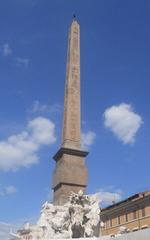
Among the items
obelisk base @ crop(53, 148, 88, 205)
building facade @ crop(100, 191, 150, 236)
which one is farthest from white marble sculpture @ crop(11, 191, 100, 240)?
building facade @ crop(100, 191, 150, 236)

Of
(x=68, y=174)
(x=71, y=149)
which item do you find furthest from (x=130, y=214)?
(x=68, y=174)

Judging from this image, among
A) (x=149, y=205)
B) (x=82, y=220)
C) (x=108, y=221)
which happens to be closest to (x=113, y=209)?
(x=108, y=221)

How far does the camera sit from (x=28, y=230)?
64.8ft

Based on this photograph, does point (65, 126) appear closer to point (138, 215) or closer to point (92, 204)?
point (92, 204)

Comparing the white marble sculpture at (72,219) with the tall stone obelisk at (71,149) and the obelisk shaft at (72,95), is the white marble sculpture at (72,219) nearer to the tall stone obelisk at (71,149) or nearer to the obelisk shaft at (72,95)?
the tall stone obelisk at (71,149)

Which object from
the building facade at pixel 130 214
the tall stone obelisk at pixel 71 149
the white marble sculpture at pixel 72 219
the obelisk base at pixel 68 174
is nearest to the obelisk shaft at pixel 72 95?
the tall stone obelisk at pixel 71 149

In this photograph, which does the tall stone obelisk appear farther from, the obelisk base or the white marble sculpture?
the white marble sculpture

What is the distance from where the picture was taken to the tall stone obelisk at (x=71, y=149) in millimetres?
18281

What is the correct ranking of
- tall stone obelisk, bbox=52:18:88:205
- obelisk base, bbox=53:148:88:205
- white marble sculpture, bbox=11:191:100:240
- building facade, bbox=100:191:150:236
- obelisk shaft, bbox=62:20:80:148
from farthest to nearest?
building facade, bbox=100:191:150:236, obelisk shaft, bbox=62:20:80:148, tall stone obelisk, bbox=52:18:88:205, obelisk base, bbox=53:148:88:205, white marble sculpture, bbox=11:191:100:240

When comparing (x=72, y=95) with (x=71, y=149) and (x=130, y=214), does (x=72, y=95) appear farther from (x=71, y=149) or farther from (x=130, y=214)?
(x=130, y=214)

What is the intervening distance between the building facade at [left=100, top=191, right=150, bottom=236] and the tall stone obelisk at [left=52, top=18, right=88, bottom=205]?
1629 cm

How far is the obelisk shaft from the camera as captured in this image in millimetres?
19484

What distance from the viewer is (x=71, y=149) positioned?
18.8 m

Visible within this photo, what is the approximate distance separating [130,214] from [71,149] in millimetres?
20930
